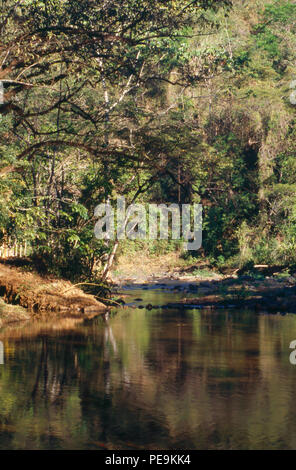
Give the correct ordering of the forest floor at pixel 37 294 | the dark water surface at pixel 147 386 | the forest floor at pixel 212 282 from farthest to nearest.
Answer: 1. the forest floor at pixel 212 282
2. the forest floor at pixel 37 294
3. the dark water surface at pixel 147 386

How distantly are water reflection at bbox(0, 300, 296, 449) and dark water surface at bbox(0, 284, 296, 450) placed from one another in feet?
0.04

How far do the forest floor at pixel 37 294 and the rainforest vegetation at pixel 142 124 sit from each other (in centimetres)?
69

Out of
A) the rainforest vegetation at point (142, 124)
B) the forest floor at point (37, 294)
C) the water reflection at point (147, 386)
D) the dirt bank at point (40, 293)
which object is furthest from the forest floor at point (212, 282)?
the water reflection at point (147, 386)

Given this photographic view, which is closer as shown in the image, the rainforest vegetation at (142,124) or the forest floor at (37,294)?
the rainforest vegetation at (142,124)

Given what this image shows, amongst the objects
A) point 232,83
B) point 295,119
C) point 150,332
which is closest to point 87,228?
point 150,332

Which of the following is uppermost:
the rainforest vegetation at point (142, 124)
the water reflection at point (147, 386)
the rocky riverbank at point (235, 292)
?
the rainforest vegetation at point (142, 124)

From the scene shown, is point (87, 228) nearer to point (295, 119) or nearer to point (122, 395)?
point (122, 395)

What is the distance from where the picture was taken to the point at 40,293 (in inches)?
692

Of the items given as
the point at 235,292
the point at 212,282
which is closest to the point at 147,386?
the point at 235,292

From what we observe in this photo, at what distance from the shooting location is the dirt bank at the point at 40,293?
56.6ft

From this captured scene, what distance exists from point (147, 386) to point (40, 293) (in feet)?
27.9

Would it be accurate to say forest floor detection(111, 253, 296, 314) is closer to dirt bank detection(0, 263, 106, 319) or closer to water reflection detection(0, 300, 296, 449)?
dirt bank detection(0, 263, 106, 319)

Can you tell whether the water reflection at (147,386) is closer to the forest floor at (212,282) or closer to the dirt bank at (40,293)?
the dirt bank at (40,293)
